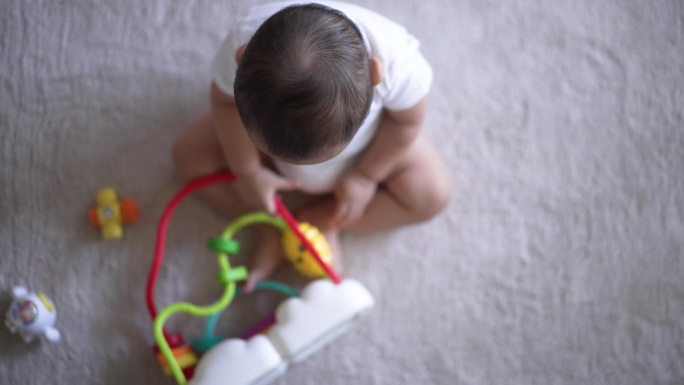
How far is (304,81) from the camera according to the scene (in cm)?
48

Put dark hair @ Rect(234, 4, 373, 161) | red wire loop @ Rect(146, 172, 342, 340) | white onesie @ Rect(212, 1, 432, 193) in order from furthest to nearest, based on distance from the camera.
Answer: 1. red wire loop @ Rect(146, 172, 342, 340)
2. white onesie @ Rect(212, 1, 432, 193)
3. dark hair @ Rect(234, 4, 373, 161)

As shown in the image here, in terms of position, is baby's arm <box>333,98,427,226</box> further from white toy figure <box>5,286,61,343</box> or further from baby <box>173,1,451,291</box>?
white toy figure <box>5,286,61,343</box>

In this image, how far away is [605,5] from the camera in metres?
0.86

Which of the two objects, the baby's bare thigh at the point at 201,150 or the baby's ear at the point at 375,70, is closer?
the baby's ear at the point at 375,70

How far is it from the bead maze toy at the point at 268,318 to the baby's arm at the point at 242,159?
→ 0.8 inches

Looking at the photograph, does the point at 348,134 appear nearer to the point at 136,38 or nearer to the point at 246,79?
the point at 246,79

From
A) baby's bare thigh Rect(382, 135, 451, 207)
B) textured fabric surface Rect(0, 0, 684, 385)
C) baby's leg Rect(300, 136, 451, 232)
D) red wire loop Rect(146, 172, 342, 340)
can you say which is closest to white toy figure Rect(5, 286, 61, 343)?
textured fabric surface Rect(0, 0, 684, 385)

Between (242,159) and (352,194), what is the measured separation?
0.14 m

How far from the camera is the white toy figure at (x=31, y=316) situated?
2.37 feet

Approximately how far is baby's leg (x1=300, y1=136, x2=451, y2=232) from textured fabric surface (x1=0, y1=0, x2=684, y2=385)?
Result: 42mm

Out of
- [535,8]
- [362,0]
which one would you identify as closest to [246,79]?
[362,0]

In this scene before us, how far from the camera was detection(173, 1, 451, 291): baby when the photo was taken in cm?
49

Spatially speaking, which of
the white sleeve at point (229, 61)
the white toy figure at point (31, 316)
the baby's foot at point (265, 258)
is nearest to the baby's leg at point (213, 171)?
the baby's foot at point (265, 258)

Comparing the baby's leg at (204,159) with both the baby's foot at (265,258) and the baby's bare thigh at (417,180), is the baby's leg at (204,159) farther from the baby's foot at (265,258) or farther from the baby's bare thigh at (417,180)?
the baby's bare thigh at (417,180)
